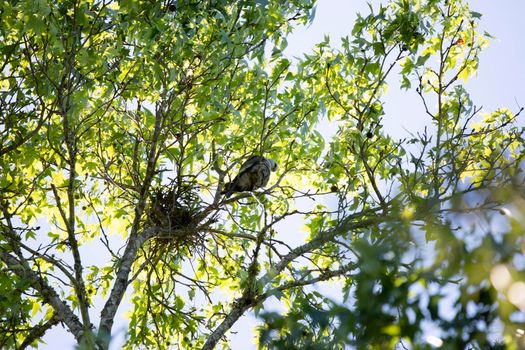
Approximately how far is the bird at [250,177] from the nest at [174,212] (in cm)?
39

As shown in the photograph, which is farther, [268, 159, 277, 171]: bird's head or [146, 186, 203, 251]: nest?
[268, 159, 277, 171]: bird's head

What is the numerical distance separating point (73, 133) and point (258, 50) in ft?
5.40

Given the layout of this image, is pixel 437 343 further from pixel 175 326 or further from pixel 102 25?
pixel 175 326

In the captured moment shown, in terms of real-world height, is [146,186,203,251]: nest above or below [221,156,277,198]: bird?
below

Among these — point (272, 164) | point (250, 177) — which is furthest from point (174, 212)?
point (272, 164)

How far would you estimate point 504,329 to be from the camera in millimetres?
1759

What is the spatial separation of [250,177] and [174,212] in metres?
0.85

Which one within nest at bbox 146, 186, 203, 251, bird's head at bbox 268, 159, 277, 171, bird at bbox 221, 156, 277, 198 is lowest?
nest at bbox 146, 186, 203, 251

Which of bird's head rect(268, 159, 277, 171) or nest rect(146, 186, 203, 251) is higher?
bird's head rect(268, 159, 277, 171)

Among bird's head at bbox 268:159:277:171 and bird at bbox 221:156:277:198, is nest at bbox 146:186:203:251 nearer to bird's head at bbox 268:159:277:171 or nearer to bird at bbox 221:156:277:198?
bird at bbox 221:156:277:198

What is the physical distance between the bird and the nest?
0.39 meters

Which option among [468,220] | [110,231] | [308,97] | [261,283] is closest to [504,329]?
[468,220]

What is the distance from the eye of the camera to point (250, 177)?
6.57 metres

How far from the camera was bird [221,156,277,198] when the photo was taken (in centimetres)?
654
